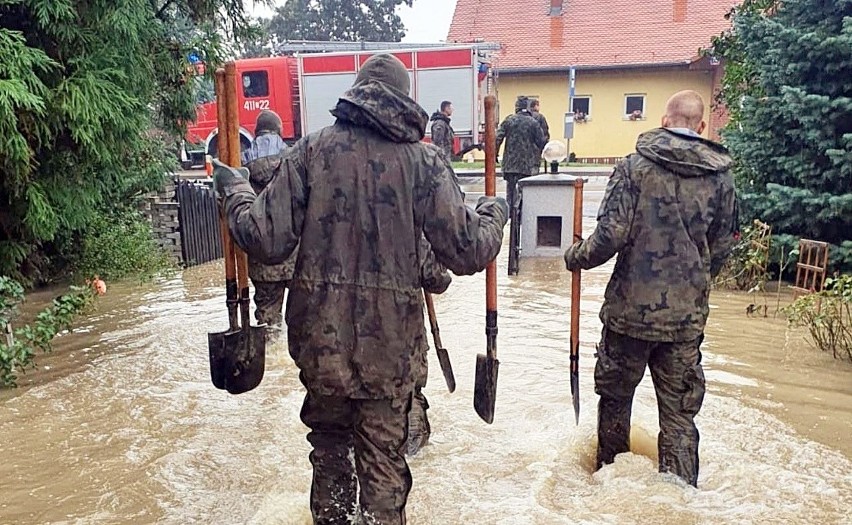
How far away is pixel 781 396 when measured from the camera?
199 inches

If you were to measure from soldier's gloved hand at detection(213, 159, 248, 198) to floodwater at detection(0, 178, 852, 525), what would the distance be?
1.59 meters

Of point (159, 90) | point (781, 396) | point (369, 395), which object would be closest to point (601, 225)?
point (369, 395)

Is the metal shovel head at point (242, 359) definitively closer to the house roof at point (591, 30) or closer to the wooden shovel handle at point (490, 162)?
the wooden shovel handle at point (490, 162)

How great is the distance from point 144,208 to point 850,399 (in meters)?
8.32

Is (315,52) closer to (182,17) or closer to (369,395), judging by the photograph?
(182,17)

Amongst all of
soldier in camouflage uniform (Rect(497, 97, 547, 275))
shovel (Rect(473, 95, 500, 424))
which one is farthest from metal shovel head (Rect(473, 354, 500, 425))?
soldier in camouflage uniform (Rect(497, 97, 547, 275))

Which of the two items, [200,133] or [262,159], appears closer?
[262,159]

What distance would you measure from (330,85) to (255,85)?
2.20 m

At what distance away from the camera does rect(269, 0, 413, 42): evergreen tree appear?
4128cm

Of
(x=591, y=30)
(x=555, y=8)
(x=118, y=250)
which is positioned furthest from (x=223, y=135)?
(x=555, y=8)

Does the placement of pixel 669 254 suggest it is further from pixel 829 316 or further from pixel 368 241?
pixel 829 316

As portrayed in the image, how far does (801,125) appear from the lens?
7.66 meters

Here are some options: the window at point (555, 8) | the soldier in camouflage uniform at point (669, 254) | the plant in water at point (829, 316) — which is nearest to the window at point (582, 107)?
the window at point (555, 8)

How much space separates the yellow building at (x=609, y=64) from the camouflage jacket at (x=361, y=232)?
920 inches
